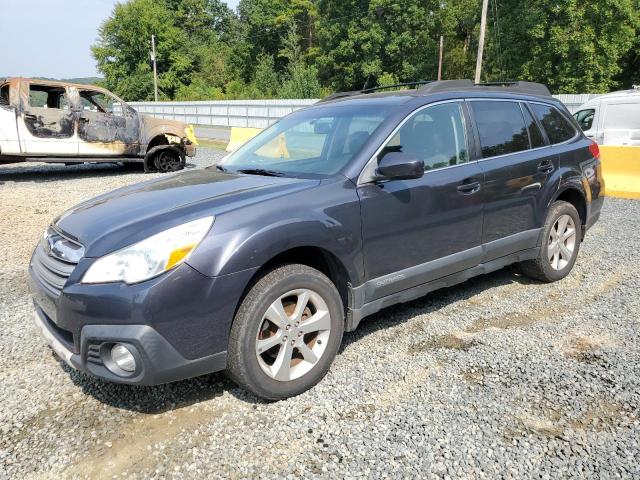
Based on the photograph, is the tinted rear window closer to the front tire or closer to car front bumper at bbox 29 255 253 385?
the front tire

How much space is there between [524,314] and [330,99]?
245 cm

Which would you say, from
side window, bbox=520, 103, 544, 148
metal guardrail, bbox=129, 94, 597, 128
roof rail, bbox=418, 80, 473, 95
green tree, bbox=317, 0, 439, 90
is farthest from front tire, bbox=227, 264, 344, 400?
green tree, bbox=317, 0, 439, 90

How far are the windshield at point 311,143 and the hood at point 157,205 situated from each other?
0.24 meters

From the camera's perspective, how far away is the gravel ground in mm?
2488

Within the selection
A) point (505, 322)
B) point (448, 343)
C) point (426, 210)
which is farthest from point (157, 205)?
point (505, 322)

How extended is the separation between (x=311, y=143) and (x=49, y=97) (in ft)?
30.7

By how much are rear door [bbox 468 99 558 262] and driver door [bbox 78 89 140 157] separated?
376 inches

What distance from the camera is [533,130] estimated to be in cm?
464

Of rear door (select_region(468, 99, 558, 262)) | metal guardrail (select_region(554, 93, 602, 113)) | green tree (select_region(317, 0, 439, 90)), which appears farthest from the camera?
green tree (select_region(317, 0, 439, 90))

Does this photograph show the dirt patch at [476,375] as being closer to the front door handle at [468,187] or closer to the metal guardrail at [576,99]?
the front door handle at [468,187]

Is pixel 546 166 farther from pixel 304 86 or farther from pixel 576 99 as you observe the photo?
pixel 304 86

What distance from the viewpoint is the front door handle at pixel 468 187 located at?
3820mm

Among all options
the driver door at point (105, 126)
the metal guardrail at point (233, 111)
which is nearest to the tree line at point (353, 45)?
the metal guardrail at point (233, 111)

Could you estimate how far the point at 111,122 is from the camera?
11.6m
